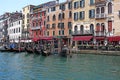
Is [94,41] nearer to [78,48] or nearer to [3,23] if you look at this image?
[78,48]

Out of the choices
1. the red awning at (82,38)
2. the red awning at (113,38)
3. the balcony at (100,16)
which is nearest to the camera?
the red awning at (113,38)

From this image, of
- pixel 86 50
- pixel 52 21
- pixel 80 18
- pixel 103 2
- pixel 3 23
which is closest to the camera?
pixel 86 50

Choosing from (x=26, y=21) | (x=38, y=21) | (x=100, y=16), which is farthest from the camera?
(x=26, y=21)

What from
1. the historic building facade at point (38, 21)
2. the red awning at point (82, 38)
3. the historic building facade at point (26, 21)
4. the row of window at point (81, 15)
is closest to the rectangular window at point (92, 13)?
the row of window at point (81, 15)

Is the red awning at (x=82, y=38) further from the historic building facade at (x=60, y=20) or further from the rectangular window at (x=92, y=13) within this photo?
the rectangular window at (x=92, y=13)

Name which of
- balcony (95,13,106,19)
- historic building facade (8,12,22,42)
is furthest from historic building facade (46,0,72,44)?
historic building facade (8,12,22,42)

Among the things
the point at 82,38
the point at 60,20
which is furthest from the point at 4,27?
the point at 82,38

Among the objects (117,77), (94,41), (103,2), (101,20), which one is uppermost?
(103,2)

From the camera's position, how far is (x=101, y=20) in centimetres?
4322

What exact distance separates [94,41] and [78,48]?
2957 millimetres

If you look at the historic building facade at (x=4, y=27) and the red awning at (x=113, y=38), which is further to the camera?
the historic building facade at (x=4, y=27)

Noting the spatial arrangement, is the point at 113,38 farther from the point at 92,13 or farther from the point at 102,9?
the point at 92,13

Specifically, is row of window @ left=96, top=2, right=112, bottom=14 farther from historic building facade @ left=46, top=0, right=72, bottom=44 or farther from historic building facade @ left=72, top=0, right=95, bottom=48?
historic building facade @ left=46, top=0, right=72, bottom=44

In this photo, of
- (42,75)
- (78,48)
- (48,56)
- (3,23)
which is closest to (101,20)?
(78,48)
